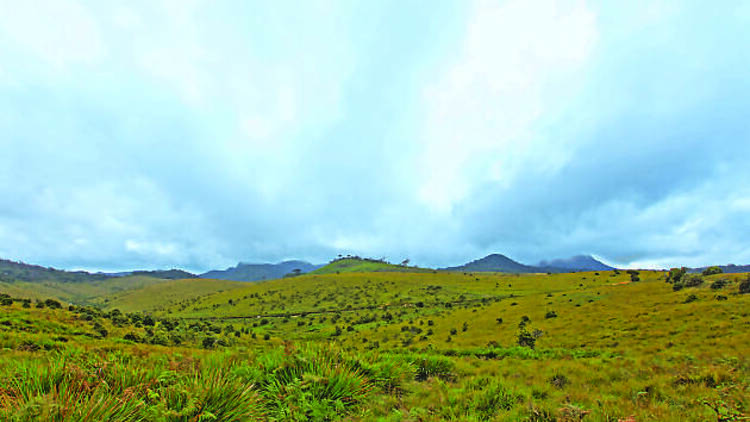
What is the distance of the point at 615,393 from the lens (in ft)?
27.5

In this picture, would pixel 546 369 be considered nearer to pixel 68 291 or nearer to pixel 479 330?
pixel 479 330

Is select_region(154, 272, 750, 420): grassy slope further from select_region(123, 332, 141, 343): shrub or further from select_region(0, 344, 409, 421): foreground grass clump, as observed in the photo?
select_region(123, 332, 141, 343): shrub

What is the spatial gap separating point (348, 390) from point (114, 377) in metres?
4.56

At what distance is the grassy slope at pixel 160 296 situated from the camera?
11461 cm

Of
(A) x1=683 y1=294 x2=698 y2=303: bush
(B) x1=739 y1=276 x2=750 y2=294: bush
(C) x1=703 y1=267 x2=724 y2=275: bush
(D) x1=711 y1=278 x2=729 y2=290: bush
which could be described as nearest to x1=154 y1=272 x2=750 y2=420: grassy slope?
(A) x1=683 y1=294 x2=698 y2=303: bush

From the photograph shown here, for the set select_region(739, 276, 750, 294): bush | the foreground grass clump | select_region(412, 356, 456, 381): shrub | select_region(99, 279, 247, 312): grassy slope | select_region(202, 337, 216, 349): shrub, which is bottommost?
select_region(99, 279, 247, 312): grassy slope

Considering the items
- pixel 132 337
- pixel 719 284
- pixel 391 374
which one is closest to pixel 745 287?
pixel 719 284

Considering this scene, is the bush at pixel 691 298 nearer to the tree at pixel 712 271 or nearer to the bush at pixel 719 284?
the bush at pixel 719 284

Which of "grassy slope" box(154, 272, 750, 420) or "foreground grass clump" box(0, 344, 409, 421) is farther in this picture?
"grassy slope" box(154, 272, 750, 420)

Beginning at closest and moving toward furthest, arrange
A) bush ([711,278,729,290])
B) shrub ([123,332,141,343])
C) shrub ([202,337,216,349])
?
1. shrub ([123,332,141,343])
2. shrub ([202,337,216,349])
3. bush ([711,278,729,290])

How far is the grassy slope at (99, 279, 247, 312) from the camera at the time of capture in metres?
115

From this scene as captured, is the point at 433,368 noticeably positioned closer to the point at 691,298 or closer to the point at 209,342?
the point at 209,342

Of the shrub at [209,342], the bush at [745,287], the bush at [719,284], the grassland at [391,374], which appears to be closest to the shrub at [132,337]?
the grassland at [391,374]

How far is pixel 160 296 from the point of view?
13425 centimetres
